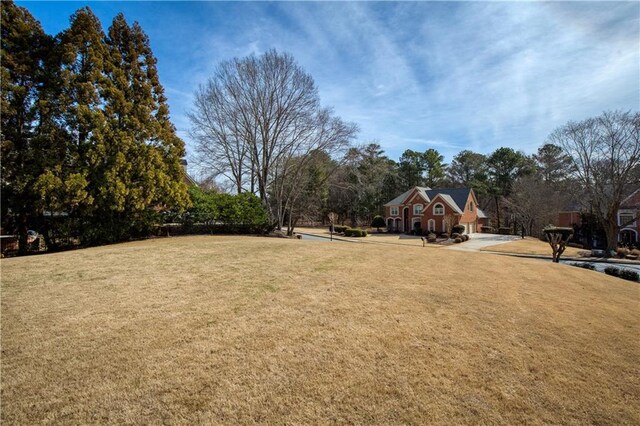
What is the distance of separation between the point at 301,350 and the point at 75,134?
48.2 ft

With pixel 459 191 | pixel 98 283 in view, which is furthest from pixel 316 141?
pixel 459 191

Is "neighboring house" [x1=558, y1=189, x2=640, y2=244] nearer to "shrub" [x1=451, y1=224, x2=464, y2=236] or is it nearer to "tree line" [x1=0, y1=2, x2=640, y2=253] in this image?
"tree line" [x1=0, y1=2, x2=640, y2=253]

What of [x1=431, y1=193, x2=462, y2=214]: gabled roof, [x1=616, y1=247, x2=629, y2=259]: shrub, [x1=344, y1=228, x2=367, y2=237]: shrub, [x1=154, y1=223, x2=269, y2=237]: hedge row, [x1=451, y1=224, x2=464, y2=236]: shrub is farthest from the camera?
[x1=431, y1=193, x2=462, y2=214]: gabled roof

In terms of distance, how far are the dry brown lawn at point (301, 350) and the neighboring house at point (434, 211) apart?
30304 millimetres

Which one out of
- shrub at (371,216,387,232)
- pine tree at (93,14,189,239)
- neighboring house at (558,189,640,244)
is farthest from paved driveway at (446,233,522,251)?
pine tree at (93,14,189,239)

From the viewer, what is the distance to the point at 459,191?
4028 centimetres

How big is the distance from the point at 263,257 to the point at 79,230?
945 centimetres

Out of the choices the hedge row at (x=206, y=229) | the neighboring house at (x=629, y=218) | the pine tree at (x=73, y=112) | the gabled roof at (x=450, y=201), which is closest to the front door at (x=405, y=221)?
the gabled roof at (x=450, y=201)

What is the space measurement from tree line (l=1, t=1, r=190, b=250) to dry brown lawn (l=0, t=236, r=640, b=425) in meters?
5.73

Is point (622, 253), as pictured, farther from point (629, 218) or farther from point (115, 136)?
point (115, 136)

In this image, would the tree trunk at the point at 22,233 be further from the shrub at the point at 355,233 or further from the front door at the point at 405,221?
the front door at the point at 405,221

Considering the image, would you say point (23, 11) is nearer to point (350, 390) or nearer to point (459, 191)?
point (350, 390)

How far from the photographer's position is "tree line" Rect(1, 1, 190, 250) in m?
11.9

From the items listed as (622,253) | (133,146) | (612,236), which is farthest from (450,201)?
(133,146)
